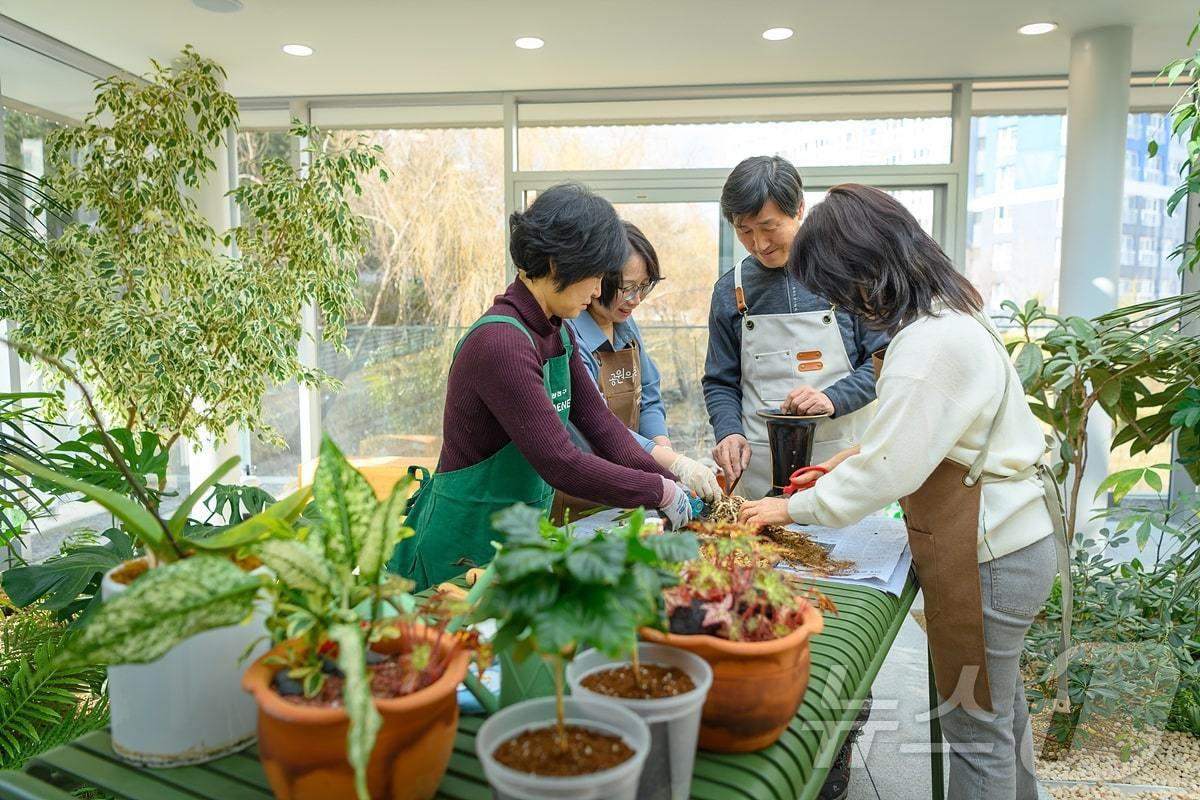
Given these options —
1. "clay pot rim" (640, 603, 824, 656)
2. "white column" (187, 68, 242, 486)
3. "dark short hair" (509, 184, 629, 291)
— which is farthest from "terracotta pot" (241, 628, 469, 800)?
"white column" (187, 68, 242, 486)

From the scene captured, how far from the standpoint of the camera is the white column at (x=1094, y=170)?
480 centimetres

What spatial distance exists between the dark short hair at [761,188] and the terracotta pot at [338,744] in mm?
1947

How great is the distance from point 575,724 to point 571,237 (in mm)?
1214

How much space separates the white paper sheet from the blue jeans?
6.8 inches

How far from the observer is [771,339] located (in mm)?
2680

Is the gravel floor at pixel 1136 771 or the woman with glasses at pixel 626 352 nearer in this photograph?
the woman with glasses at pixel 626 352

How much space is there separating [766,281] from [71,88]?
4.61 m

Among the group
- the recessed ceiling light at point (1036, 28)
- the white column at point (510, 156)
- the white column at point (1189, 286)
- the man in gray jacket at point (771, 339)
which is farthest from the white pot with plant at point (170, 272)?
the white column at point (1189, 286)

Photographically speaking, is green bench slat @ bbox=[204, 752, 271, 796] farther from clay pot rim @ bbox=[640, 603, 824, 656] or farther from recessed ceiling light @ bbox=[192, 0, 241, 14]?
recessed ceiling light @ bbox=[192, 0, 241, 14]

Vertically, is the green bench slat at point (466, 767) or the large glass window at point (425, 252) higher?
the large glass window at point (425, 252)

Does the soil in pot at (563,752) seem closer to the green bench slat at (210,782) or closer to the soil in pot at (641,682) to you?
the soil in pot at (641,682)

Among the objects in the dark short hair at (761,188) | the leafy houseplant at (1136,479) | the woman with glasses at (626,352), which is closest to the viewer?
the dark short hair at (761,188)

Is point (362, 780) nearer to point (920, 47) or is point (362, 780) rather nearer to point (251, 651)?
point (251, 651)

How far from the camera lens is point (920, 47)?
498 centimetres
